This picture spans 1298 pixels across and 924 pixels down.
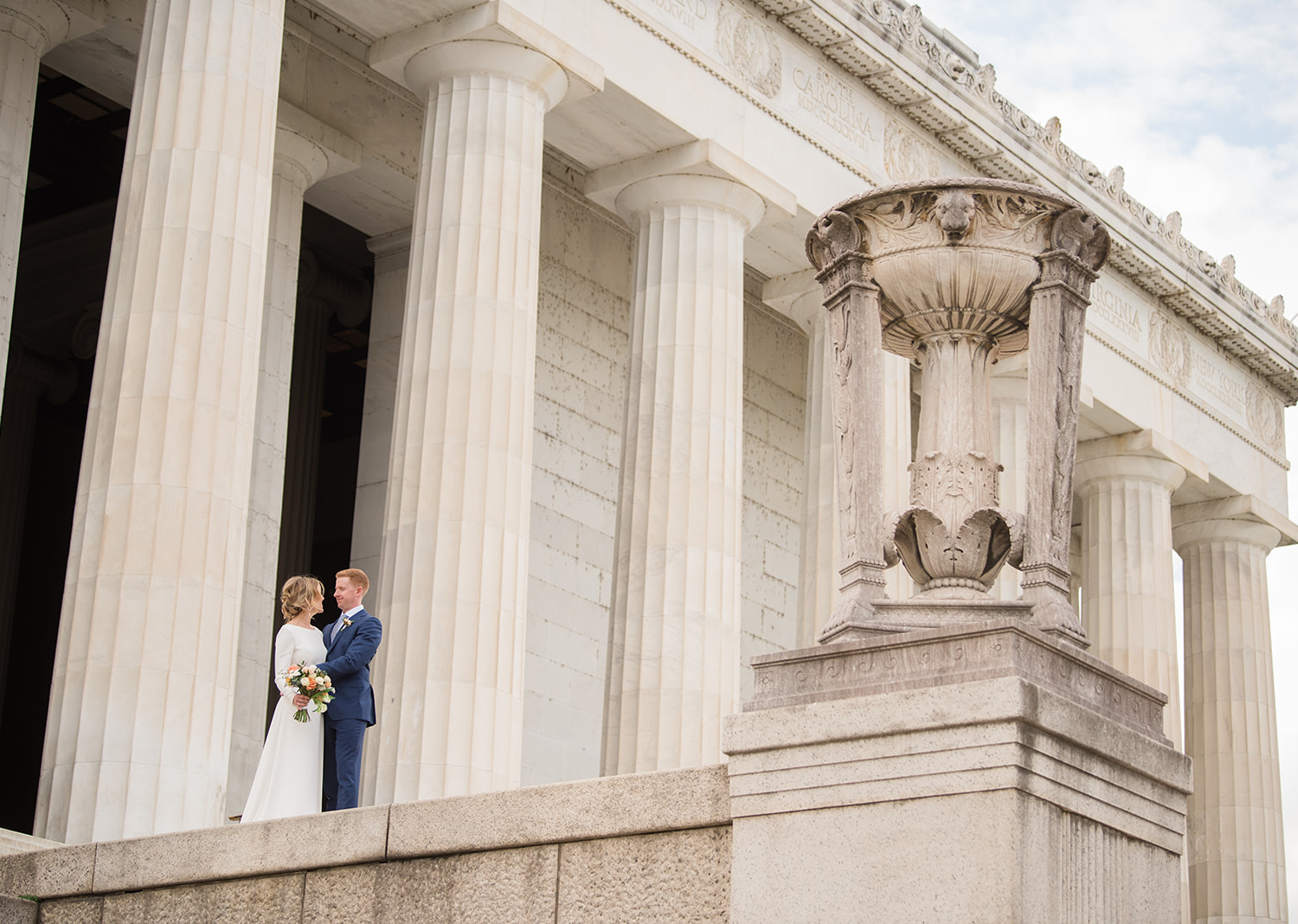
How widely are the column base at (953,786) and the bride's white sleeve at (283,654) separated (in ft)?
18.3

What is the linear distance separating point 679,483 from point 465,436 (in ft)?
15.1

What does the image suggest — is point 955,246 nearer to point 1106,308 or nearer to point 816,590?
point 816,590

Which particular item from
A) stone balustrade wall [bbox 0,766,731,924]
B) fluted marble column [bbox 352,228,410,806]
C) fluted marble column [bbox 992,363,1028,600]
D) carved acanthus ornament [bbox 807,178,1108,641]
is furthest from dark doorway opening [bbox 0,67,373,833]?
carved acanthus ornament [bbox 807,178,1108,641]

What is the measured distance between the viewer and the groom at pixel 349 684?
1437 cm

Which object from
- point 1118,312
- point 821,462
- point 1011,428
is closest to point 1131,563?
point 1118,312

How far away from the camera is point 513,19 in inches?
945

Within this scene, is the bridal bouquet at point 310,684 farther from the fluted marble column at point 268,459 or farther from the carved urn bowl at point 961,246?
the fluted marble column at point 268,459

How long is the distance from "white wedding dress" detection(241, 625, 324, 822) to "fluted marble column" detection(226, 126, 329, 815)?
1206 centimetres

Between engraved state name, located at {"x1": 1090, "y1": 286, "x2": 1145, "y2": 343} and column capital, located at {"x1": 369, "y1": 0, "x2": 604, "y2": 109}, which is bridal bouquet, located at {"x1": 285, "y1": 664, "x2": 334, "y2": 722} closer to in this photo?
column capital, located at {"x1": 369, "y1": 0, "x2": 604, "y2": 109}

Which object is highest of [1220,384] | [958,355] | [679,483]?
[1220,384]

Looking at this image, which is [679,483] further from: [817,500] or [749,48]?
[749,48]

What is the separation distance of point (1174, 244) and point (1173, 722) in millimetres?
11076

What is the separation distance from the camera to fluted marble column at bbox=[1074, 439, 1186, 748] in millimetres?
37812

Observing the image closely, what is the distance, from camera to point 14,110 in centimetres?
2322
